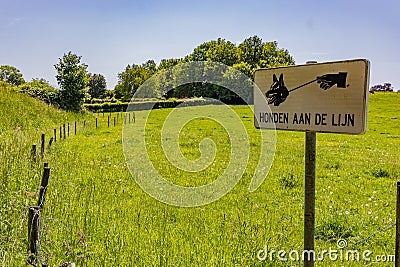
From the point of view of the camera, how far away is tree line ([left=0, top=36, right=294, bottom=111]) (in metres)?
37.4

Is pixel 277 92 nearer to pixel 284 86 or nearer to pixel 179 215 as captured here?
pixel 284 86

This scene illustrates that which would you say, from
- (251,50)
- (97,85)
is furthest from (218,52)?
(97,85)

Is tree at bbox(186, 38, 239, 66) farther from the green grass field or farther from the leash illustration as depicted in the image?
A: the leash illustration

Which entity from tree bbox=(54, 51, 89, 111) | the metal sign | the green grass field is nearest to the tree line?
tree bbox=(54, 51, 89, 111)

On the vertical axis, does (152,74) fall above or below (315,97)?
above

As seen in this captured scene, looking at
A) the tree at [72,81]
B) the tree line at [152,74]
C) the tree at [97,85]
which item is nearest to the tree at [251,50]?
the tree line at [152,74]

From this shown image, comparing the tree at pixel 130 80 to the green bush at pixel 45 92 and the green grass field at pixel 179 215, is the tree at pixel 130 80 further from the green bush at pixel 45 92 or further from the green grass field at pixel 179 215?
the green grass field at pixel 179 215

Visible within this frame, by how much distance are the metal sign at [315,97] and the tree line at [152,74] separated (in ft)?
90.1

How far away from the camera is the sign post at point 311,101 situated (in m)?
2.73

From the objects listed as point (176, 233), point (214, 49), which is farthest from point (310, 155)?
point (214, 49)

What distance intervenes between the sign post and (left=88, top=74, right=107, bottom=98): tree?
11171cm

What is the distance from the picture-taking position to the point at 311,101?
2.98 m

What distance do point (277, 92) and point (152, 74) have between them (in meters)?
74.6

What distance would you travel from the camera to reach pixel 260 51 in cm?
8762
